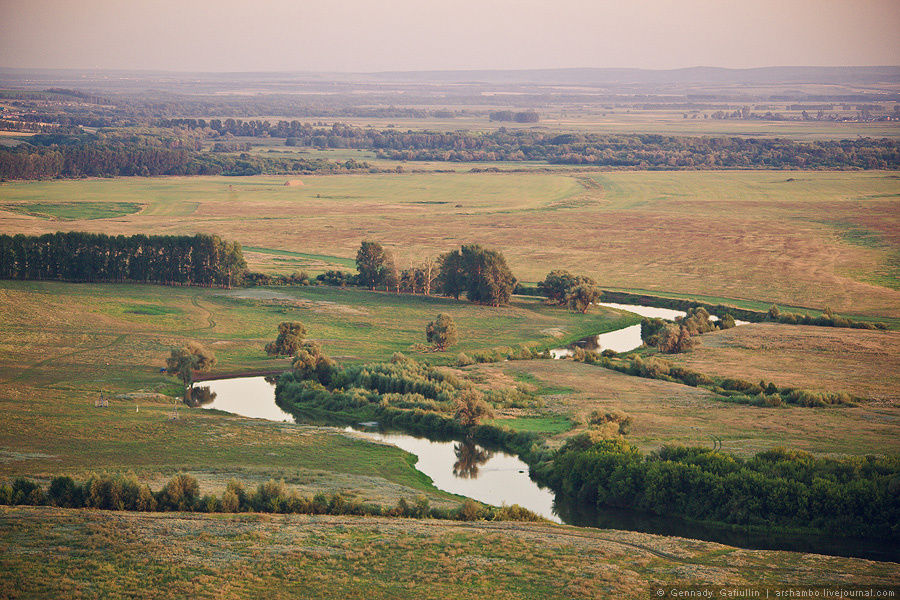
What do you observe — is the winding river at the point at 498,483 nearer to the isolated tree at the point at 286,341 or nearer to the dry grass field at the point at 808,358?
the isolated tree at the point at 286,341

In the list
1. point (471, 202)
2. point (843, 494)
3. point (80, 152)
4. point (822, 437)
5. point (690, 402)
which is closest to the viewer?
point (843, 494)

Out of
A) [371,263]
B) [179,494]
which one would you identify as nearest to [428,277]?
[371,263]

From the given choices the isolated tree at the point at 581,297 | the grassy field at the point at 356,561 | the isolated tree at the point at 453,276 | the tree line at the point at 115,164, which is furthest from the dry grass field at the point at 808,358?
the tree line at the point at 115,164

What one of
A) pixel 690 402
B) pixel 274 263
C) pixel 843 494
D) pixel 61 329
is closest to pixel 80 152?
pixel 274 263

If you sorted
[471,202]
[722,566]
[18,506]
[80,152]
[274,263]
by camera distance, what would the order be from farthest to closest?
[80,152] → [471,202] → [274,263] → [18,506] → [722,566]

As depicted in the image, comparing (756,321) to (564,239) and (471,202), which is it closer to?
(564,239)

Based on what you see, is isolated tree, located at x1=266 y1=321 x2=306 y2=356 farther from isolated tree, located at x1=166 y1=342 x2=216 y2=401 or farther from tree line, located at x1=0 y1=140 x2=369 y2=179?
tree line, located at x1=0 y1=140 x2=369 y2=179

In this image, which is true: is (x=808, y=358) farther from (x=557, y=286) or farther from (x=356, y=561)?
(x=356, y=561)

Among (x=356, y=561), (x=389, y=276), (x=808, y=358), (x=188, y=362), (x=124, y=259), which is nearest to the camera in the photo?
(x=356, y=561)
